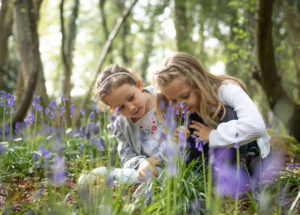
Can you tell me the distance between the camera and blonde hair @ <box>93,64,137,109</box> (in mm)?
2856

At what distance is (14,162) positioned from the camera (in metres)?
3.16

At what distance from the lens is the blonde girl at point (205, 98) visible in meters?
2.28

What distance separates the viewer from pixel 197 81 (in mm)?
2482

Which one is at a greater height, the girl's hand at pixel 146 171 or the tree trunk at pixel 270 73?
the tree trunk at pixel 270 73

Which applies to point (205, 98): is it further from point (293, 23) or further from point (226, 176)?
point (293, 23)

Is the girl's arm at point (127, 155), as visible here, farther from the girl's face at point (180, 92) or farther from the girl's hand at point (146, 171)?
the girl's face at point (180, 92)

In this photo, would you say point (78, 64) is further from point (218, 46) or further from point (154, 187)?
point (154, 187)

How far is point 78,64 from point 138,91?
75.4 feet

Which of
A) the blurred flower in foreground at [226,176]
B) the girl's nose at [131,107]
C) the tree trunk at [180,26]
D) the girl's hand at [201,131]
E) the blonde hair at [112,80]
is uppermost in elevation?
the tree trunk at [180,26]

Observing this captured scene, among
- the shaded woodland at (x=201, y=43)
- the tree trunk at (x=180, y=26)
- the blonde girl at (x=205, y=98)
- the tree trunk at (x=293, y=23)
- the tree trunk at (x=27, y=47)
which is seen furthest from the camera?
the tree trunk at (x=180, y=26)

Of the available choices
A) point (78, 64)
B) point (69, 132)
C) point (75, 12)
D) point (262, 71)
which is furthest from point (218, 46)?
point (78, 64)

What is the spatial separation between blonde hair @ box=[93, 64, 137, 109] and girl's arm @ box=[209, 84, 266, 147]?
1004mm

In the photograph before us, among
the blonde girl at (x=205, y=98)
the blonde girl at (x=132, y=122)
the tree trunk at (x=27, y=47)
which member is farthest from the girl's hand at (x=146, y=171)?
the tree trunk at (x=27, y=47)

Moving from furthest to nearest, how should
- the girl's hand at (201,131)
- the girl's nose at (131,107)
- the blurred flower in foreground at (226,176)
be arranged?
the girl's nose at (131,107), the girl's hand at (201,131), the blurred flower in foreground at (226,176)
